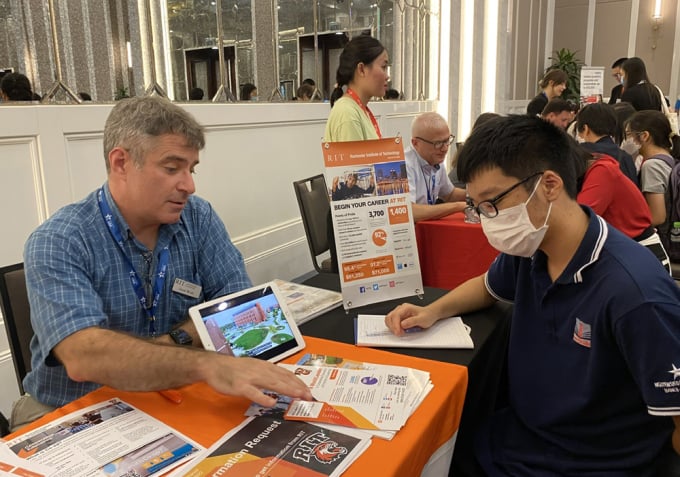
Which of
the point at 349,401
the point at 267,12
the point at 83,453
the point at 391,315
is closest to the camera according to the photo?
the point at 83,453

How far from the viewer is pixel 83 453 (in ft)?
2.89

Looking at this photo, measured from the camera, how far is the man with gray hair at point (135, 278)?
1.05 metres

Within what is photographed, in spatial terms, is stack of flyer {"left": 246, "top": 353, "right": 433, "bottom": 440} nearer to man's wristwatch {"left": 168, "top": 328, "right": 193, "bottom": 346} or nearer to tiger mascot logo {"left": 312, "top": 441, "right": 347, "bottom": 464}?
tiger mascot logo {"left": 312, "top": 441, "right": 347, "bottom": 464}

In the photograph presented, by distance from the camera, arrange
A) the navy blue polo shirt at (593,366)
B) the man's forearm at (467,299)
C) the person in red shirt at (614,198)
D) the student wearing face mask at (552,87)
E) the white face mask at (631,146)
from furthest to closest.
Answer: the student wearing face mask at (552,87) < the white face mask at (631,146) < the person in red shirt at (614,198) < the man's forearm at (467,299) < the navy blue polo shirt at (593,366)

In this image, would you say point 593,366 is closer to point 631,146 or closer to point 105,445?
point 105,445

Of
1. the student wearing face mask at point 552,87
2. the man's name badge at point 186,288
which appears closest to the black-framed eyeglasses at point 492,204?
the man's name badge at point 186,288

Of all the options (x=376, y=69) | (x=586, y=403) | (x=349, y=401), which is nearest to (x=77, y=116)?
(x=376, y=69)

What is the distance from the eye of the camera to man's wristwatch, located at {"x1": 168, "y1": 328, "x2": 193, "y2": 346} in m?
1.22

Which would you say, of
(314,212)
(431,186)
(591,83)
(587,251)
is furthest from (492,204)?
(591,83)

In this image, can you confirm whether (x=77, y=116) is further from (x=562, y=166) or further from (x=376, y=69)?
(x=562, y=166)

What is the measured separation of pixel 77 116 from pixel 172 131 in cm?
135

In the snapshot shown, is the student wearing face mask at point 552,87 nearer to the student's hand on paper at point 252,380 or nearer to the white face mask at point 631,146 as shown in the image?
the white face mask at point 631,146

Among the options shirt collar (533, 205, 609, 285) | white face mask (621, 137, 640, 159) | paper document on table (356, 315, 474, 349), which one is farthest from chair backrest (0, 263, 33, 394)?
white face mask (621, 137, 640, 159)

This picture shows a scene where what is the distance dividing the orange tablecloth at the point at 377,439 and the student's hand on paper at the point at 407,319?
0.52 feet
